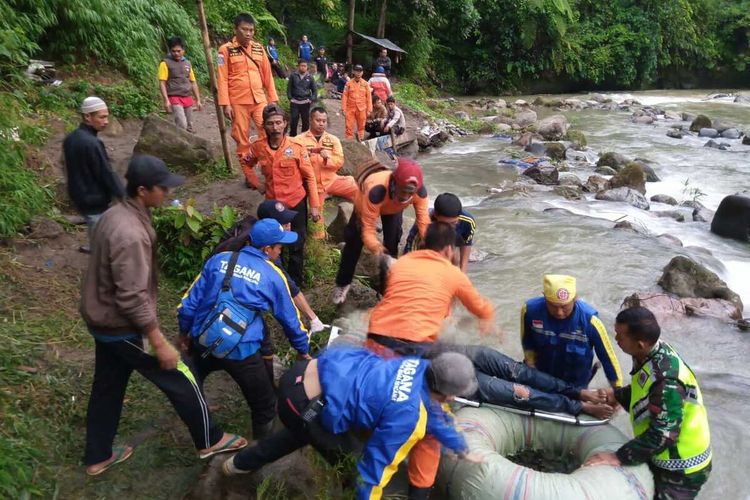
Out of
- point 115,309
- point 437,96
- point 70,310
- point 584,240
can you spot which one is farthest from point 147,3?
point 437,96

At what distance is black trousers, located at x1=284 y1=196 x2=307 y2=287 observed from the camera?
501 centimetres

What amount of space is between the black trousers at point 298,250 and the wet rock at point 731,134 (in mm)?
18381

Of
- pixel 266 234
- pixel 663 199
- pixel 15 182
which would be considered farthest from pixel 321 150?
pixel 663 199

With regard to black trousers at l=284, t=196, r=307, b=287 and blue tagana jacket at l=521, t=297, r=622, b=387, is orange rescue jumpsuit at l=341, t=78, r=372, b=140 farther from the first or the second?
blue tagana jacket at l=521, t=297, r=622, b=387

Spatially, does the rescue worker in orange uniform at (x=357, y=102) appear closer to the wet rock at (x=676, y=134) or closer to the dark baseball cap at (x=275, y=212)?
the dark baseball cap at (x=275, y=212)

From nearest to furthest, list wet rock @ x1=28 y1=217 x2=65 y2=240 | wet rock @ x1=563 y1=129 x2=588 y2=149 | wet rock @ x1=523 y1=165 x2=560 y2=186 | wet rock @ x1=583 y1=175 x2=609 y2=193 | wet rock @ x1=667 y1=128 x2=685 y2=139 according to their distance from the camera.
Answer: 1. wet rock @ x1=28 y1=217 x2=65 y2=240
2. wet rock @ x1=583 y1=175 x2=609 y2=193
3. wet rock @ x1=523 y1=165 x2=560 y2=186
4. wet rock @ x1=563 y1=129 x2=588 y2=149
5. wet rock @ x1=667 y1=128 x2=685 y2=139

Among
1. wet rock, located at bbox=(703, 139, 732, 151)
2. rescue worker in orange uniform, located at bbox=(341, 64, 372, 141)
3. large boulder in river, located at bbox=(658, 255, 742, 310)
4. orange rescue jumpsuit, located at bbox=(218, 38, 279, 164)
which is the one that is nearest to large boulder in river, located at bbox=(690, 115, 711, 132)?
wet rock, located at bbox=(703, 139, 732, 151)

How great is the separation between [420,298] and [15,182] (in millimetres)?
4652

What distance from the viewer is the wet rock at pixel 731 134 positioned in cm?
1764

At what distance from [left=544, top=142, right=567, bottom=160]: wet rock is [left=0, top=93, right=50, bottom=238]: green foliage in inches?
488

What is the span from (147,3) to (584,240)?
34.9 ft

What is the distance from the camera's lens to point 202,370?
3193mm

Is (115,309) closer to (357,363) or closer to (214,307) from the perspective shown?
(214,307)

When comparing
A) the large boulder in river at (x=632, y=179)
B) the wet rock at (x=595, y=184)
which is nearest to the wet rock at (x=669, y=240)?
the large boulder in river at (x=632, y=179)
